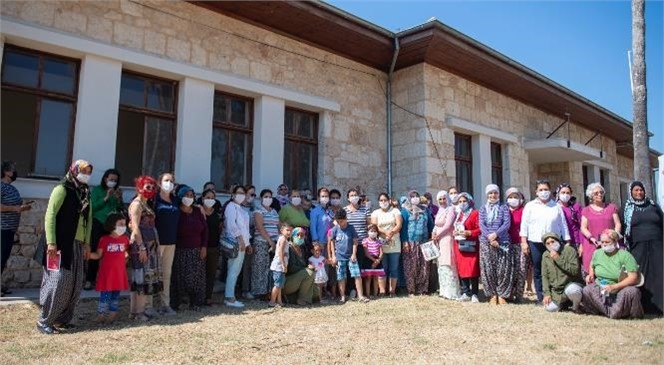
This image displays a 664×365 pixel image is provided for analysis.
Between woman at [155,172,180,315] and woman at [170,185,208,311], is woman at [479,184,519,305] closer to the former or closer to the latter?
woman at [170,185,208,311]

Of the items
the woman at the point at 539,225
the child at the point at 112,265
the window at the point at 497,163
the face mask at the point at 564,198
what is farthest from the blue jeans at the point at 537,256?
the window at the point at 497,163

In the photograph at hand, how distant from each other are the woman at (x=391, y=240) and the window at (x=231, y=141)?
245cm

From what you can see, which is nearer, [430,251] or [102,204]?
[102,204]

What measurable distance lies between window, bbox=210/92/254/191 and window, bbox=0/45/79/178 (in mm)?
2069

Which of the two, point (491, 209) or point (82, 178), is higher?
point (82, 178)

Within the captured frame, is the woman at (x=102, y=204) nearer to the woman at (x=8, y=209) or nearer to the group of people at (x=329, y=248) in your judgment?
the group of people at (x=329, y=248)

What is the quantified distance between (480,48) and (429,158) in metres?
2.49

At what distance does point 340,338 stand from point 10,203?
12.5ft

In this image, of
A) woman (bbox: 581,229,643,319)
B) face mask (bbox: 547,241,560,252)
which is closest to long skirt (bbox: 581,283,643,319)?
woman (bbox: 581,229,643,319)

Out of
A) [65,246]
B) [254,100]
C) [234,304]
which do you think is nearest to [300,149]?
[254,100]

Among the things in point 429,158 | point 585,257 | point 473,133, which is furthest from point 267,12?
point 585,257

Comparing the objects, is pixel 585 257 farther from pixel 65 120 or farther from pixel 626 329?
pixel 65 120

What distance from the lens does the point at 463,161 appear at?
1020 centimetres

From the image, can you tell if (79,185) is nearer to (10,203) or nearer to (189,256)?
(10,203)
